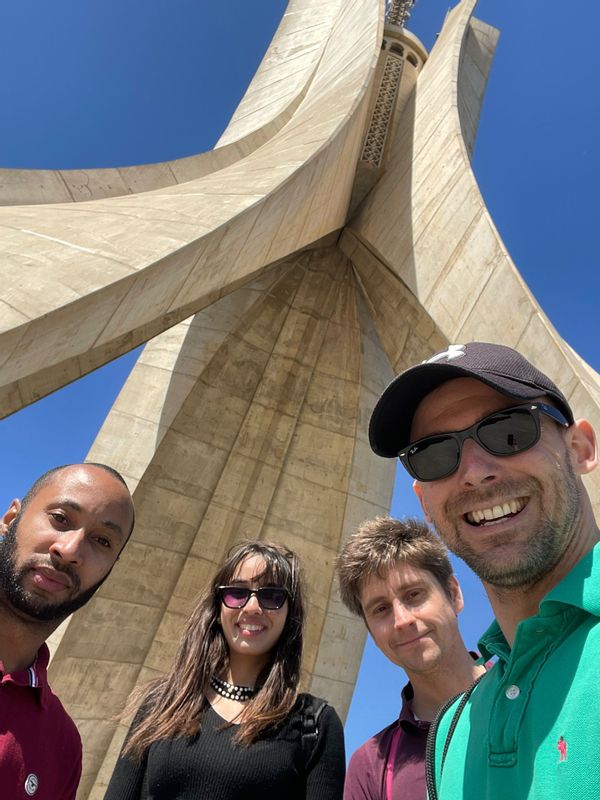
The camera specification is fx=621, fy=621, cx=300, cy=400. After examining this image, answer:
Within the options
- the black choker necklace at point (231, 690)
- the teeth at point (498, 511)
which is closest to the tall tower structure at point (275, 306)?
the black choker necklace at point (231, 690)

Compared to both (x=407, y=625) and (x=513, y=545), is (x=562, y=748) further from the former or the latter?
(x=407, y=625)

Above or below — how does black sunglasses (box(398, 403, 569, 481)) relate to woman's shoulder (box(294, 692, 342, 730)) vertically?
above

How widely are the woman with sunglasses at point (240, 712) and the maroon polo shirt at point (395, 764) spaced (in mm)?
49

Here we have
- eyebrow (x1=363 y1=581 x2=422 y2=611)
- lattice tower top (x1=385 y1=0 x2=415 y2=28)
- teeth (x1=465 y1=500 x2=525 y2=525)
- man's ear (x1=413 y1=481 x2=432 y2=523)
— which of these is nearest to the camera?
teeth (x1=465 y1=500 x2=525 y2=525)

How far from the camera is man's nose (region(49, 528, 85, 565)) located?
4.58 ft

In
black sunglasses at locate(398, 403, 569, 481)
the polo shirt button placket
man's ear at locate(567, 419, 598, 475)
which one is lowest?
the polo shirt button placket

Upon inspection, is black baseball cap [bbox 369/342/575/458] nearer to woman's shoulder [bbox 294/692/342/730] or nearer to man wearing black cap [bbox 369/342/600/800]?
man wearing black cap [bbox 369/342/600/800]

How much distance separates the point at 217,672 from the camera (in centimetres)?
165

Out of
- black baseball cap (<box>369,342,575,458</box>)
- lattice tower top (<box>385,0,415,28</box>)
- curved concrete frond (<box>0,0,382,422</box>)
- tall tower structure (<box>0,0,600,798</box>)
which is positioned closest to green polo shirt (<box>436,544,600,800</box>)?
black baseball cap (<box>369,342,575,458</box>)

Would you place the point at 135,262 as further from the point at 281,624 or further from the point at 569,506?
the point at 569,506

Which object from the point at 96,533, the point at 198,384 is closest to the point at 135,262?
the point at 96,533

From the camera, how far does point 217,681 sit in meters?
1.63

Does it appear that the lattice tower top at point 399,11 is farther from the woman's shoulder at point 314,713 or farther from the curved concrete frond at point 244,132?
the woman's shoulder at point 314,713

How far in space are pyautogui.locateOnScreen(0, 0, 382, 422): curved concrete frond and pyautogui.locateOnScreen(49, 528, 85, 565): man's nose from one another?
1.30 m
